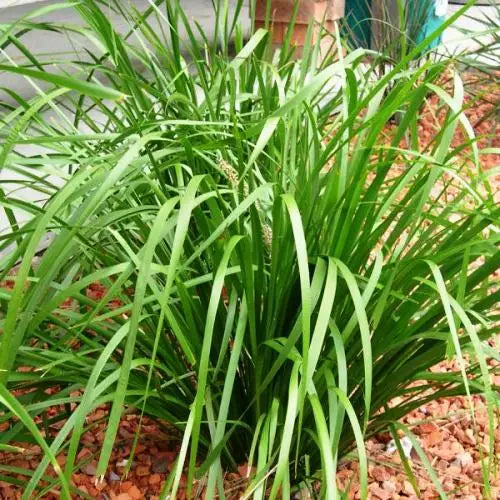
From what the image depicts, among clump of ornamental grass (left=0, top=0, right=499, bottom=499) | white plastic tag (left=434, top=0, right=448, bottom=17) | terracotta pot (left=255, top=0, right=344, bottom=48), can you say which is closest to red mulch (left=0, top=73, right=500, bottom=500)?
clump of ornamental grass (left=0, top=0, right=499, bottom=499)

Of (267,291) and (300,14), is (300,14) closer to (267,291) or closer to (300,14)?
(300,14)

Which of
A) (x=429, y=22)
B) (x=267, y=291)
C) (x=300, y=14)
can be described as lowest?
(x=267, y=291)

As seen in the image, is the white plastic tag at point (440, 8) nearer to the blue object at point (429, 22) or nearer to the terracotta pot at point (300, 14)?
the blue object at point (429, 22)

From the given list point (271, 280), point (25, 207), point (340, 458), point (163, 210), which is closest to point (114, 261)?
point (25, 207)

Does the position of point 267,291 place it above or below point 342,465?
above

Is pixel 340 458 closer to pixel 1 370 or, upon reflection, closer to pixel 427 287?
pixel 427 287

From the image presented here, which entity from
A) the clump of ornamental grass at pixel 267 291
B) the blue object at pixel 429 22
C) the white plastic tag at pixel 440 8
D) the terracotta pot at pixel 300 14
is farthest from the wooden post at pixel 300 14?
the clump of ornamental grass at pixel 267 291

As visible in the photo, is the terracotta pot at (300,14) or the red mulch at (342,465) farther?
the terracotta pot at (300,14)

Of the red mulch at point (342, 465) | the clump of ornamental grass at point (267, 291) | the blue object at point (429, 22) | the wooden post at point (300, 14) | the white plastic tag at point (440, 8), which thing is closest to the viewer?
the clump of ornamental grass at point (267, 291)

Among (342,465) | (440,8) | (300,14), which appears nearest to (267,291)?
(342,465)

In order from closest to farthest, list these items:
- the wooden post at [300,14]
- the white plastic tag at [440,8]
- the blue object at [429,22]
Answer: the wooden post at [300,14], the blue object at [429,22], the white plastic tag at [440,8]

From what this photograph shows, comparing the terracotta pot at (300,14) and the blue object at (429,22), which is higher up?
the blue object at (429,22)

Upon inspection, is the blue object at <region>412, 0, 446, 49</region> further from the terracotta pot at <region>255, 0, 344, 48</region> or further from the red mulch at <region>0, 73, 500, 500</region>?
the red mulch at <region>0, 73, 500, 500</region>

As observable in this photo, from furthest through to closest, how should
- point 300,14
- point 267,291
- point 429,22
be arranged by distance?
point 429,22, point 300,14, point 267,291
